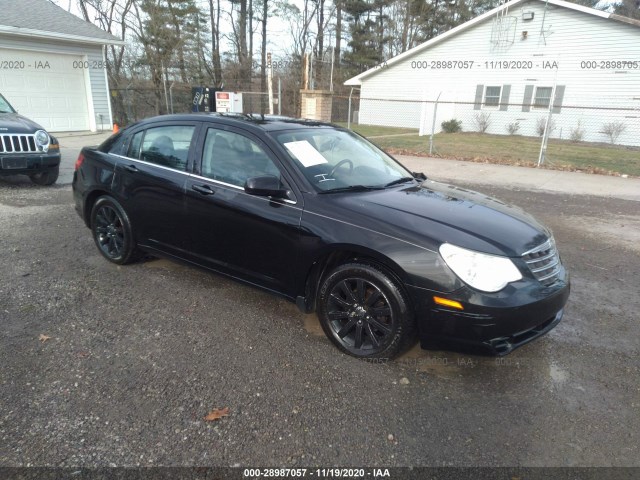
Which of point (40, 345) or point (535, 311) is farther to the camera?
point (40, 345)

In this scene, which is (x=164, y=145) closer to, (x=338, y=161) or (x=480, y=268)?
(x=338, y=161)

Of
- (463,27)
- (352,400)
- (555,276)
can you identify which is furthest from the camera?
(463,27)

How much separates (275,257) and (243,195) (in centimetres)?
55

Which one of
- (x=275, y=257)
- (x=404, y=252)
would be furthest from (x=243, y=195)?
(x=404, y=252)

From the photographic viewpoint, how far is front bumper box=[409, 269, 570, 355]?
Answer: 2.67 meters

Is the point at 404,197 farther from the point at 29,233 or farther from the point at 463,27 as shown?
the point at 463,27

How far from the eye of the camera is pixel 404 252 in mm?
2828

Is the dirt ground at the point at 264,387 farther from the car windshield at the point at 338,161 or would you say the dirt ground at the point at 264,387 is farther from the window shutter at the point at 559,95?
the window shutter at the point at 559,95

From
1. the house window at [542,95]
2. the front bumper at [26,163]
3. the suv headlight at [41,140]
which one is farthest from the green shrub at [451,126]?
the suv headlight at [41,140]

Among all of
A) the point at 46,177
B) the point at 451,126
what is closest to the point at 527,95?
the point at 451,126

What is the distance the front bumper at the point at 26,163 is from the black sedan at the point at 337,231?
3948 mm

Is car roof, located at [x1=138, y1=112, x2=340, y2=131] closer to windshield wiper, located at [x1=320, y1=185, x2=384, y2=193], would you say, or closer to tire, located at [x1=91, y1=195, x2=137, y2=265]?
windshield wiper, located at [x1=320, y1=185, x2=384, y2=193]

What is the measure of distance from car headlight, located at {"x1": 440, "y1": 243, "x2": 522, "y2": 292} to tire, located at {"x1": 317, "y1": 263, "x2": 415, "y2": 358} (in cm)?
37

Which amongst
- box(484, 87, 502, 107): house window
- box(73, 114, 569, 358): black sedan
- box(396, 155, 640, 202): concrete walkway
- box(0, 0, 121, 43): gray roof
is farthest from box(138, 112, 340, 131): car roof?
box(484, 87, 502, 107): house window
